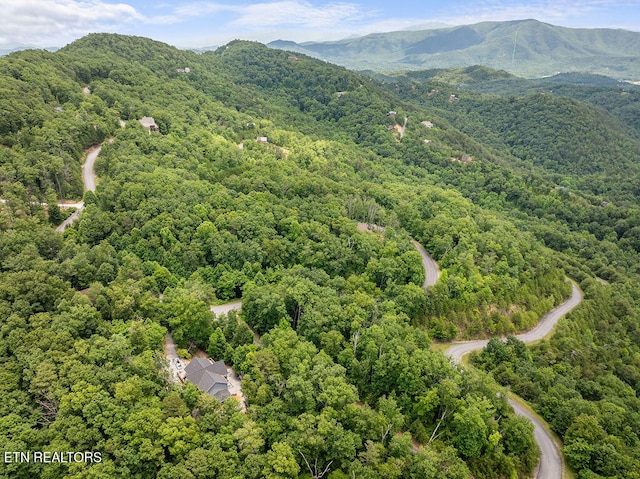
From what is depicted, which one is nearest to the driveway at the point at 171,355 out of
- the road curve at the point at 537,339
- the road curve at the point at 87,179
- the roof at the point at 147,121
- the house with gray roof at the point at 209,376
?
the house with gray roof at the point at 209,376

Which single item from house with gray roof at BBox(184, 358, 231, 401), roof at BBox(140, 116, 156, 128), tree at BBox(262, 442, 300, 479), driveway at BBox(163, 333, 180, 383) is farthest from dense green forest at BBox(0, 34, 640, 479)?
house with gray roof at BBox(184, 358, 231, 401)

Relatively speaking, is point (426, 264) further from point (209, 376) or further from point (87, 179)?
point (87, 179)

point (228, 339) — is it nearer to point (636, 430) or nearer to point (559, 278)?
point (636, 430)

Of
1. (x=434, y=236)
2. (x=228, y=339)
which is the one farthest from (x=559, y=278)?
(x=228, y=339)

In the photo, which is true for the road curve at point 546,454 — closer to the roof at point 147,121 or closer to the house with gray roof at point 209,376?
the house with gray roof at point 209,376

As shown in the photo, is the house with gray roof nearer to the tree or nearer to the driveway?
the driveway

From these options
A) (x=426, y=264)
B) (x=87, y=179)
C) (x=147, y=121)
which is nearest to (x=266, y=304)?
(x=426, y=264)

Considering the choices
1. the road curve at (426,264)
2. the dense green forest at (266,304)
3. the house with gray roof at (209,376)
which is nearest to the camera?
the dense green forest at (266,304)
